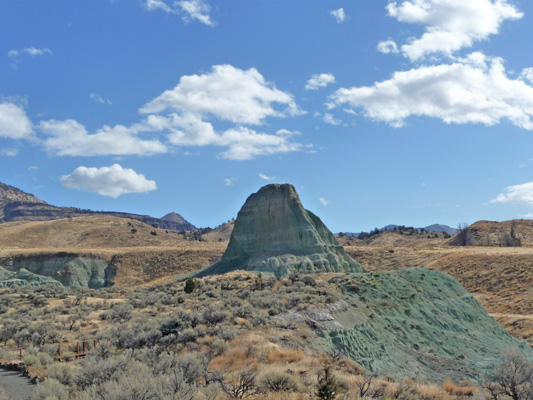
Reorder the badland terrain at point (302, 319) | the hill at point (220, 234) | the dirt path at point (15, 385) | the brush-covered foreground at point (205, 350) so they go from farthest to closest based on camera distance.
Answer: the hill at point (220, 234) < the badland terrain at point (302, 319) < the dirt path at point (15, 385) < the brush-covered foreground at point (205, 350)

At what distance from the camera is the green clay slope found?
20594mm

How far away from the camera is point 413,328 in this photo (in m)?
25.8

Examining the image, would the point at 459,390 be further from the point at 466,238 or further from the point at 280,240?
the point at 466,238

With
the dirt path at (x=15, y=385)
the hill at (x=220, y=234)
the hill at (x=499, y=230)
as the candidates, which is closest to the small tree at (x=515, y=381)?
the dirt path at (x=15, y=385)

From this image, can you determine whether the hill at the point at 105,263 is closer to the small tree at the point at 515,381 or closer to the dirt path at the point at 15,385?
the dirt path at the point at 15,385

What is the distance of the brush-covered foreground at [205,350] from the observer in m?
11.4

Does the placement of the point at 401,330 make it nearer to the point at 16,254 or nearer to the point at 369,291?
the point at 369,291

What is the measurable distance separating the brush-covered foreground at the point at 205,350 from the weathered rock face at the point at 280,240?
16.7 metres

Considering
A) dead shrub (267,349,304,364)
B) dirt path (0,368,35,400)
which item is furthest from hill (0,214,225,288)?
dirt path (0,368,35,400)

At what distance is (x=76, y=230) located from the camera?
389 feet

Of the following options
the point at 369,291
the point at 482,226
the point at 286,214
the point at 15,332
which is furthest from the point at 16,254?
the point at 482,226

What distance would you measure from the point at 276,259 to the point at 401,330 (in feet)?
84.5

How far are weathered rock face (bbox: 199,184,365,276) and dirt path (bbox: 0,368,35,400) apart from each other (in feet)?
113

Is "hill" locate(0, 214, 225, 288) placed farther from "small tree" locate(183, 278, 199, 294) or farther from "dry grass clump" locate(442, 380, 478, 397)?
"dry grass clump" locate(442, 380, 478, 397)
